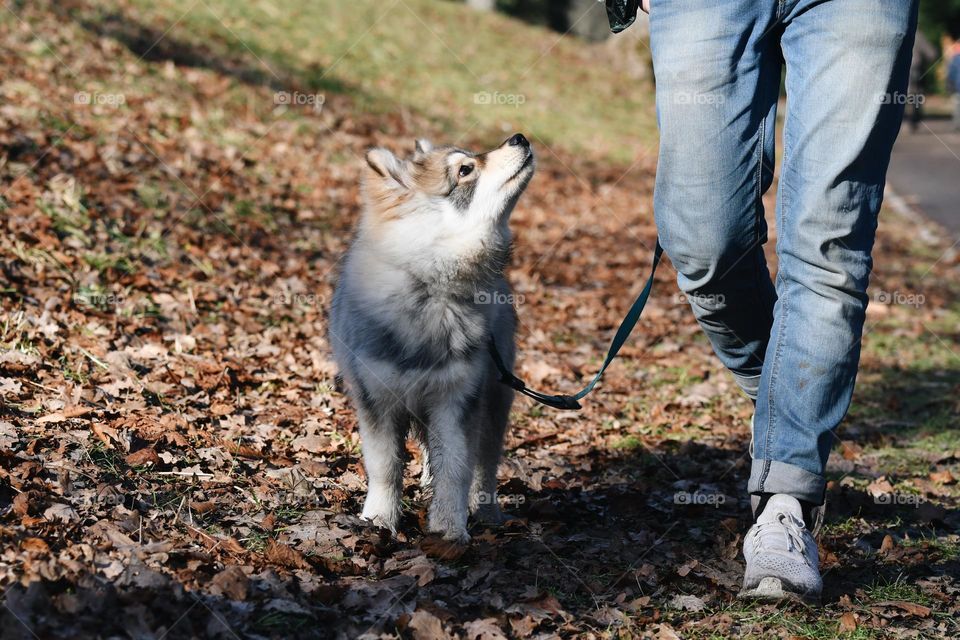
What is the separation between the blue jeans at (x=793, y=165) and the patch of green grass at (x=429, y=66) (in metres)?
8.99

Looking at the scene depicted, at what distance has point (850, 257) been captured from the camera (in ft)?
9.53

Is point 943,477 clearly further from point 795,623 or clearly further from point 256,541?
point 256,541

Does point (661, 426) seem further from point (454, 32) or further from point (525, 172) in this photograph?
point (454, 32)

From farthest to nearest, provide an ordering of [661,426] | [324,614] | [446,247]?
[661,426] < [446,247] < [324,614]

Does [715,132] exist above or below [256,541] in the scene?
above

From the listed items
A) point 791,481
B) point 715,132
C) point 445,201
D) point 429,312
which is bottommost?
point 791,481

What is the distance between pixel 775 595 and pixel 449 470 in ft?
3.93

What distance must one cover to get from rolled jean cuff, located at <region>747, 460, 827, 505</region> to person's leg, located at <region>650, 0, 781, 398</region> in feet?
2.11

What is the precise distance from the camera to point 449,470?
3379mm

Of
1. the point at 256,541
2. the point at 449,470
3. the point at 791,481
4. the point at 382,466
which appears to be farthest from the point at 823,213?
the point at 256,541

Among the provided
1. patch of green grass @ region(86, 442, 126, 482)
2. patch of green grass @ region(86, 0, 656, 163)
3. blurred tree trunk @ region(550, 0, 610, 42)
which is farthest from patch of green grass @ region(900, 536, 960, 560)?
blurred tree trunk @ region(550, 0, 610, 42)

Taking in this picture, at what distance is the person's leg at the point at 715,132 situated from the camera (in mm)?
2949

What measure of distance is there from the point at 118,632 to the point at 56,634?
0.48ft

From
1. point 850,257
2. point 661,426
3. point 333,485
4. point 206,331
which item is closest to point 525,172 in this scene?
point 850,257
